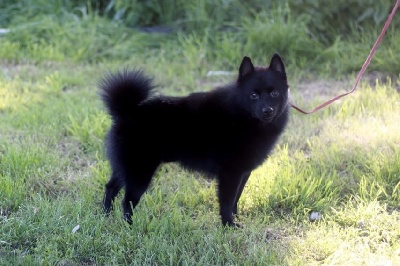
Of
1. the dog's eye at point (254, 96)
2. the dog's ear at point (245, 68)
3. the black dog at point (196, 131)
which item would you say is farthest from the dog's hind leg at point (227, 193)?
the dog's ear at point (245, 68)

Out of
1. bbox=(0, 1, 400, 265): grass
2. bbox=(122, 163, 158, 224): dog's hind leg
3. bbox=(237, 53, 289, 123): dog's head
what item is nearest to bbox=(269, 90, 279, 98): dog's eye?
bbox=(237, 53, 289, 123): dog's head

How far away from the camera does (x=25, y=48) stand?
7.38 m

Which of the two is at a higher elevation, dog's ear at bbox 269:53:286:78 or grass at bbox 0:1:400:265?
dog's ear at bbox 269:53:286:78

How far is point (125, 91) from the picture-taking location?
3633 mm

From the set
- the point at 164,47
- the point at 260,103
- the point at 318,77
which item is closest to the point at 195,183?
the point at 260,103

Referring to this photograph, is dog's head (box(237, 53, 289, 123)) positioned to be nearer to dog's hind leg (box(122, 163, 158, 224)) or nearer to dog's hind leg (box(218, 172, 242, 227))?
dog's hind leg (box(218, 172, 242, 227))

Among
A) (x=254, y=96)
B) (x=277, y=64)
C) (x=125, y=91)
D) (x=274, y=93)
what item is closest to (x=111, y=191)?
(x=125, y=91)

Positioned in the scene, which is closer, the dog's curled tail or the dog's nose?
the dog's nose

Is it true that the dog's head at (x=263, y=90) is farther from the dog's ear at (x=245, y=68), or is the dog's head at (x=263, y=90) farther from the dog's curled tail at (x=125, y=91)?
the dog's curled tail at (x=125, y=91)

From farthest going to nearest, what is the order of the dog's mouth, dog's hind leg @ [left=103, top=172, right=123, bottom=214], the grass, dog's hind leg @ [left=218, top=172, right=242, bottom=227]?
dog's hind leg @ [left=103, top=172, right=123, bottom=214] < dog's hind leg @ [left=218, top=172, right=242, bottom=227] < the dog's mouth < the grass

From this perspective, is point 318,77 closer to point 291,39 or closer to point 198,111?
point 291,39

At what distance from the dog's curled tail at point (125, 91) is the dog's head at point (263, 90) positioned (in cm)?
58

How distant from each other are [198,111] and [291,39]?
3594 mm

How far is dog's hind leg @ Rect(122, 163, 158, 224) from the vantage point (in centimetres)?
362
